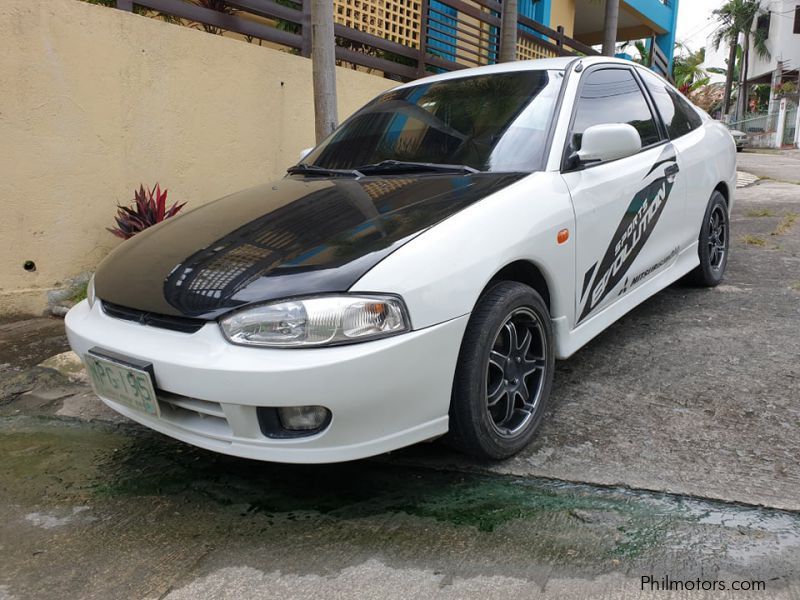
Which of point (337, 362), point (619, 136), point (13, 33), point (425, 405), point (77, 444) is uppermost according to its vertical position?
point (13, 33)

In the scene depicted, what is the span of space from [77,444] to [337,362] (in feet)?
5.14

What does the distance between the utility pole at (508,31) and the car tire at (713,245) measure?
454cm

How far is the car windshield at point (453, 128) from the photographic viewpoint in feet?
9.20

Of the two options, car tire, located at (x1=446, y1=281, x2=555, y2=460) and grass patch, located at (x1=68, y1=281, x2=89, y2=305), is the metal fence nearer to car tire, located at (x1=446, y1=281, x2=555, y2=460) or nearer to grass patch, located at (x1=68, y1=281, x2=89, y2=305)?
grass patch, located at (x1=68, y1=281, x2=89, y2=305)

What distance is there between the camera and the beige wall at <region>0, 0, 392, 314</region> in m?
4.25

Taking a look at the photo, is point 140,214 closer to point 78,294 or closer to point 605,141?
point 78,294

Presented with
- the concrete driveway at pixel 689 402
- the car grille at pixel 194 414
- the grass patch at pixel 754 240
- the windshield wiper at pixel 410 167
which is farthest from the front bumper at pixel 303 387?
the grass patch at pixel 754 240

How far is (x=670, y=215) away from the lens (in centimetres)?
363

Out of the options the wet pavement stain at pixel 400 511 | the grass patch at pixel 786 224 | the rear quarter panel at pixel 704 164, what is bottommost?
the wet pavement stain at pixel 400 511

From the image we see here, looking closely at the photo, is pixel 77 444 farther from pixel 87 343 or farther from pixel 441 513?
pixel 441 513

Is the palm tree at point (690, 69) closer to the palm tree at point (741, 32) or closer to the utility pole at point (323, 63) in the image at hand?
the palm tree at point (741, 32)

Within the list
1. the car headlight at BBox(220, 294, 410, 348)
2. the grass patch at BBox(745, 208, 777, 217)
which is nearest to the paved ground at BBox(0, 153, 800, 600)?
the car headlight at BBox(220, 294, 410, 348)

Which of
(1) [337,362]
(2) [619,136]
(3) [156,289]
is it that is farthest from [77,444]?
(2) [619,136]

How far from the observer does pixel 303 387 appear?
6.07ft
